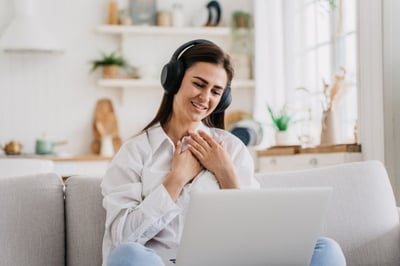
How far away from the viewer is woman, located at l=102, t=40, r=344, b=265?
81.4 inches

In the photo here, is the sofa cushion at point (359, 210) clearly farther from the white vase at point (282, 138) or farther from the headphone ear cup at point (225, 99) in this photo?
the white vase at point (282, 138)

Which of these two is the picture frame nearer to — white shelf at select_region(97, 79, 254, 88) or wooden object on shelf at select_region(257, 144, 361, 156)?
white shelf at select_region(97, 79, 254, 88)

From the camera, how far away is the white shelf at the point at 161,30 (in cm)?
622

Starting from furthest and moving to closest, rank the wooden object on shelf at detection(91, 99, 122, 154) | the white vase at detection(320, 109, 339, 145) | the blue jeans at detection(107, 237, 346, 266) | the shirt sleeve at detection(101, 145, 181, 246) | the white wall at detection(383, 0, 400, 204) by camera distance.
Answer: the wooden object on shelf at detection(91, 99, 122, 154), the white vase at detection(320, 109, 339, 145), the white wall at detection(383, 0, 400, 204), the shirt sleeve at detection(101, 145, 181, 246), the blue jeans at detection(107, 237, 346, 266)

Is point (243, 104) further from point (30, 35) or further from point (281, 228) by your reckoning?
point (281, 228)

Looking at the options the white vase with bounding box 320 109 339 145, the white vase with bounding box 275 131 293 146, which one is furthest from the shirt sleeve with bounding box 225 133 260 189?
the white vase with bounding box 275 131 293 146

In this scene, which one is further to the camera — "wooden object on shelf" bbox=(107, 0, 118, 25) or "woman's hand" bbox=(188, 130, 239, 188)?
"wooden object on shelf" bbox=(107, 0, 118, 25)

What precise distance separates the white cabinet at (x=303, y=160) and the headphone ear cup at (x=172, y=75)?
1895mm

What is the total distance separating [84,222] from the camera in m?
2.29

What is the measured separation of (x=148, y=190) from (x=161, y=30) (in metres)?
4.23

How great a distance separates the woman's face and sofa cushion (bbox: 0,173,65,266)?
1.51 feet

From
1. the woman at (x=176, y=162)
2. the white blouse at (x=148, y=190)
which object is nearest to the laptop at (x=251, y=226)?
the woman at (x=176, y=162)

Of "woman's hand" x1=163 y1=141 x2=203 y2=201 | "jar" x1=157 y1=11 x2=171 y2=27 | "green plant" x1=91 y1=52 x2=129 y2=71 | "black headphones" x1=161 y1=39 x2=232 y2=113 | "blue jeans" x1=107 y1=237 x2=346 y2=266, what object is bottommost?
"blue jeans" x1=107 y1=237 x2=346 y2=266

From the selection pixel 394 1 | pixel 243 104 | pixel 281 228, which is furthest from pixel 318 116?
pixel 281 228
